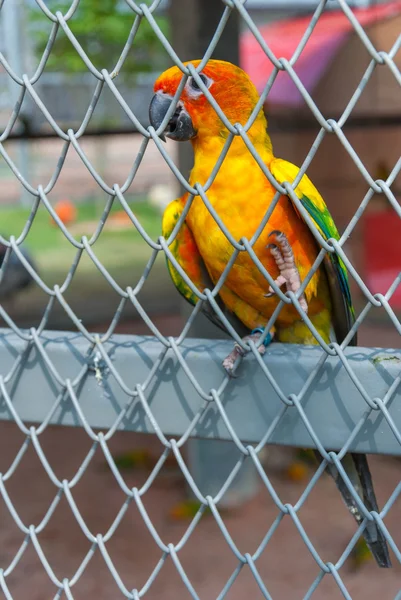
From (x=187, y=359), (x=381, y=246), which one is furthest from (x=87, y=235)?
(x=187, y=359)

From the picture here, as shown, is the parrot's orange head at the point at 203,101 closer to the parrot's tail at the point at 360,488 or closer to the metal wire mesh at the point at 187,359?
the metal wire mesh at the point at 187,359

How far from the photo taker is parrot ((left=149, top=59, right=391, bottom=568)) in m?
1.14

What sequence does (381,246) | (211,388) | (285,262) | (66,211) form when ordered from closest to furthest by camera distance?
(211,388), (285,262), (381,246), (66,211)

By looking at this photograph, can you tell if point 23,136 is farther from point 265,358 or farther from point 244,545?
point 265,358

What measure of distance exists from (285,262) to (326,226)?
0.09 metres

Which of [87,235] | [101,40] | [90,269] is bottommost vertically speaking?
[90,269]

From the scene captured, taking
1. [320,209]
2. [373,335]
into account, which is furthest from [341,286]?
[373,335]

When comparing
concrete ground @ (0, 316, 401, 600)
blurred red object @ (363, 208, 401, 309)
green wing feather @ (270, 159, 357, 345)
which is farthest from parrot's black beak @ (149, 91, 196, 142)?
blurred red object @ (363, 208, 401, 309)

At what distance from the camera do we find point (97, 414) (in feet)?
3.31

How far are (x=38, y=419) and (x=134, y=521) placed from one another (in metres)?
2.00

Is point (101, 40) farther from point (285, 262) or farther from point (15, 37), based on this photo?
point (285, 262)

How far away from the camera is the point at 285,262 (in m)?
1.13

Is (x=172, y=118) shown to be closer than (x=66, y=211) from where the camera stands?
Yes

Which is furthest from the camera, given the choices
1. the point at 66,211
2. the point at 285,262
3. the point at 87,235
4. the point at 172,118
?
the point at 66,211
